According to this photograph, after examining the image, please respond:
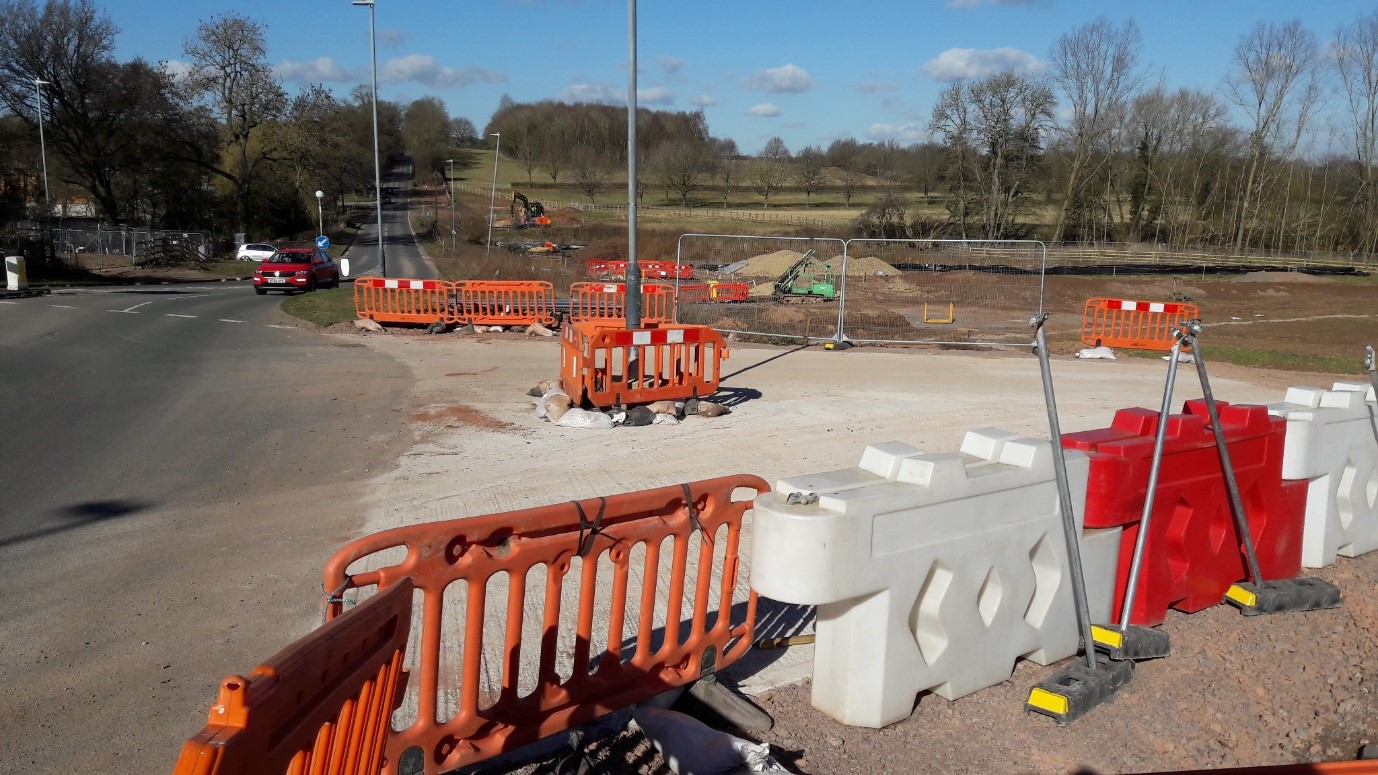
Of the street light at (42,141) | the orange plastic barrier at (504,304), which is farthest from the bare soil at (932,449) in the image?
the street light at (42,141)

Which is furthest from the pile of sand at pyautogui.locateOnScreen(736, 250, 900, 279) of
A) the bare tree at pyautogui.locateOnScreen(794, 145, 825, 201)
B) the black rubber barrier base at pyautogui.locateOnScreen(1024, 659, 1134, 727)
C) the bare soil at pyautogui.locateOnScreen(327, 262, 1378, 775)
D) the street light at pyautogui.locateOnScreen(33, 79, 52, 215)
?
the bare tree at pyautogui.locateOnScreen(794, 145, 825, 201)

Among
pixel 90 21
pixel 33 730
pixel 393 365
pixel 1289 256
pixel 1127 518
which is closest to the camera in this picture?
pixel 33 730

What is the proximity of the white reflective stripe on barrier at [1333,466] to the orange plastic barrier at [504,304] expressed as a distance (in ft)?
55.1

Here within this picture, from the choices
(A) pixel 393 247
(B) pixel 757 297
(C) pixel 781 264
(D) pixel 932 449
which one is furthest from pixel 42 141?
(D) pixel 932 449

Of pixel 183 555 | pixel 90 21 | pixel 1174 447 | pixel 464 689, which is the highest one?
pixel 90 21

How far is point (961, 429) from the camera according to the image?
11.9 meters

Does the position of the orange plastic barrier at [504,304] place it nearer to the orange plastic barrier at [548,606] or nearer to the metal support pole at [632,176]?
the metal support pole at [632,176]

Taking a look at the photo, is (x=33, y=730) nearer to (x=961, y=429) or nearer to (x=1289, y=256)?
(x=961, y=429)

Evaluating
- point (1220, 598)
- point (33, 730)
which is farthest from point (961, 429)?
point (33, 730)

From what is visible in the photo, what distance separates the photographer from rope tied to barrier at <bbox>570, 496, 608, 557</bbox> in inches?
173

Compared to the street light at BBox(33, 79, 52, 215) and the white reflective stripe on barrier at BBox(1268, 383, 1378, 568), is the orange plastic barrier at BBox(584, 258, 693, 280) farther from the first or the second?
the street light at BBox(33, 79, 52, 215)

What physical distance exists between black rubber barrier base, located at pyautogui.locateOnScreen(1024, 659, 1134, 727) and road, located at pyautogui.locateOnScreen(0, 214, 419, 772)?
403 cm

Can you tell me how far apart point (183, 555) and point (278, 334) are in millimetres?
14722

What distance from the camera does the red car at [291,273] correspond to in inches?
1278
